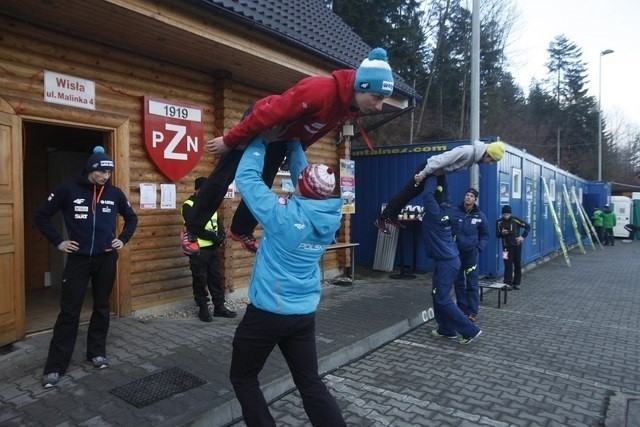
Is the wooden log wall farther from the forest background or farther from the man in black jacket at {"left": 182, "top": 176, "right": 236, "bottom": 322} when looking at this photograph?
the forest background

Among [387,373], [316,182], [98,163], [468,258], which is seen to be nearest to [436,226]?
[468,258]

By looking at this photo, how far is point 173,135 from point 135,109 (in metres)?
0.64

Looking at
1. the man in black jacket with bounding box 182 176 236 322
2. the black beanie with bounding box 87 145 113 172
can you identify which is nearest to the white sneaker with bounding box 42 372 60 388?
the black beanie with bounding box 87 145 113 172

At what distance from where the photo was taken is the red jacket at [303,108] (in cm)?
Result: 256

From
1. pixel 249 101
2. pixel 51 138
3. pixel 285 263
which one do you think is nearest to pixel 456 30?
pixel 249 101

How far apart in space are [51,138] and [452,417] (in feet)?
26.4

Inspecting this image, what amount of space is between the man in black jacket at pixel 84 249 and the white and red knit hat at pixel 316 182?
260 cm

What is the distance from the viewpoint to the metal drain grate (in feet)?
12.7

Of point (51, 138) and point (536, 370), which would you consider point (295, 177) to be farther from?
point (51, 138)

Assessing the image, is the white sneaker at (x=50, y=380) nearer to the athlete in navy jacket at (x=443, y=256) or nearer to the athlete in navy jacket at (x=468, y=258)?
the athlete in navy jacket at (x=443, y=256)

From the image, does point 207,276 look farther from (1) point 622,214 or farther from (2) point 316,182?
(1) point 622,214

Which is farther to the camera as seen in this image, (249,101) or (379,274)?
(379,274)

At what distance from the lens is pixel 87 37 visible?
555 cm

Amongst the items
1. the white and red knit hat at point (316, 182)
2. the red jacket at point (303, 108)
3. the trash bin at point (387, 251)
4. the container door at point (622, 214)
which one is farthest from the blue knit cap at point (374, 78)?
the container door at point (622, 214)
